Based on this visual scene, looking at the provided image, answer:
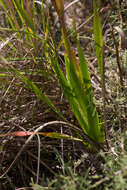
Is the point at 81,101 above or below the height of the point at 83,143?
above

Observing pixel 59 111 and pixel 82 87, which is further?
pixel 59 111

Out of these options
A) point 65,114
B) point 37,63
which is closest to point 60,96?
point 65,114

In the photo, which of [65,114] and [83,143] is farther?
[65,114]

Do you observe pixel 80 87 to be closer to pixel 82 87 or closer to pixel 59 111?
pixel 82 87

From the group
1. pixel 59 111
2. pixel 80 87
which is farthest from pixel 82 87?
pixel 59 111

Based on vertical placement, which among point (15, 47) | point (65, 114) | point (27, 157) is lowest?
point (27, 157)

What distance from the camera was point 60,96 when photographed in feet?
3.83

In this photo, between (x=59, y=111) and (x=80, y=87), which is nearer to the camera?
(x=80, y=87)

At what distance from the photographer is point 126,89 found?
1.04 m

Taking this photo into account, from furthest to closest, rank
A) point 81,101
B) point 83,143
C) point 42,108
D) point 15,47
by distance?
point 15,47, point 42,108, point 83,143, point 81,101

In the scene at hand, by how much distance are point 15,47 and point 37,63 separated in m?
0.24

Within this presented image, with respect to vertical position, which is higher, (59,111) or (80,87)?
(80,87)

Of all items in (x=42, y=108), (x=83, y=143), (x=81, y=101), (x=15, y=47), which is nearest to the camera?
(x=81, y=101)

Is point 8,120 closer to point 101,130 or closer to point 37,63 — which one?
point 37,63
